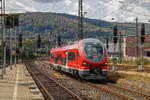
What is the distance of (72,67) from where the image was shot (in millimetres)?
26172

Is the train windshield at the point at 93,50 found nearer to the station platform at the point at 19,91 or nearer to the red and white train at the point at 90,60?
the red and white train at the point at 90,60

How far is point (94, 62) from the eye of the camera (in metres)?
22.4

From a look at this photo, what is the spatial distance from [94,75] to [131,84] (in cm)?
315

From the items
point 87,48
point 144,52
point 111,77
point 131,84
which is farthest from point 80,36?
point 144,52

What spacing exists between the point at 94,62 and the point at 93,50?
3.88ft

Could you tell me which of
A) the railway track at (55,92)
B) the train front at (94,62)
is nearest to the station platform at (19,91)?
the railway track at (55,92)

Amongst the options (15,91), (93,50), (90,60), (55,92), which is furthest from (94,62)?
(15,91)

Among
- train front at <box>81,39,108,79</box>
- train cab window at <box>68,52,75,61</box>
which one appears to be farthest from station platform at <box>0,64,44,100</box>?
train cab window at <box>68,52,75,61</box>

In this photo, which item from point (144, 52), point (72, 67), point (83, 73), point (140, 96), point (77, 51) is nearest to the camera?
point (140, 96)

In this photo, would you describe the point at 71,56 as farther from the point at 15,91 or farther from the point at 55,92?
the point at 15,91

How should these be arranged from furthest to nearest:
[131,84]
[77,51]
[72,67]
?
[72,67]
[77,51]
[131,84]

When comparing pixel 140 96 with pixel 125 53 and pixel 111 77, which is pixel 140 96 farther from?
pixel 125 53

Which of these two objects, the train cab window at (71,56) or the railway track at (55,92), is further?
the train cab window at (71,56)

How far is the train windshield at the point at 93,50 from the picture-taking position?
22641 mm
